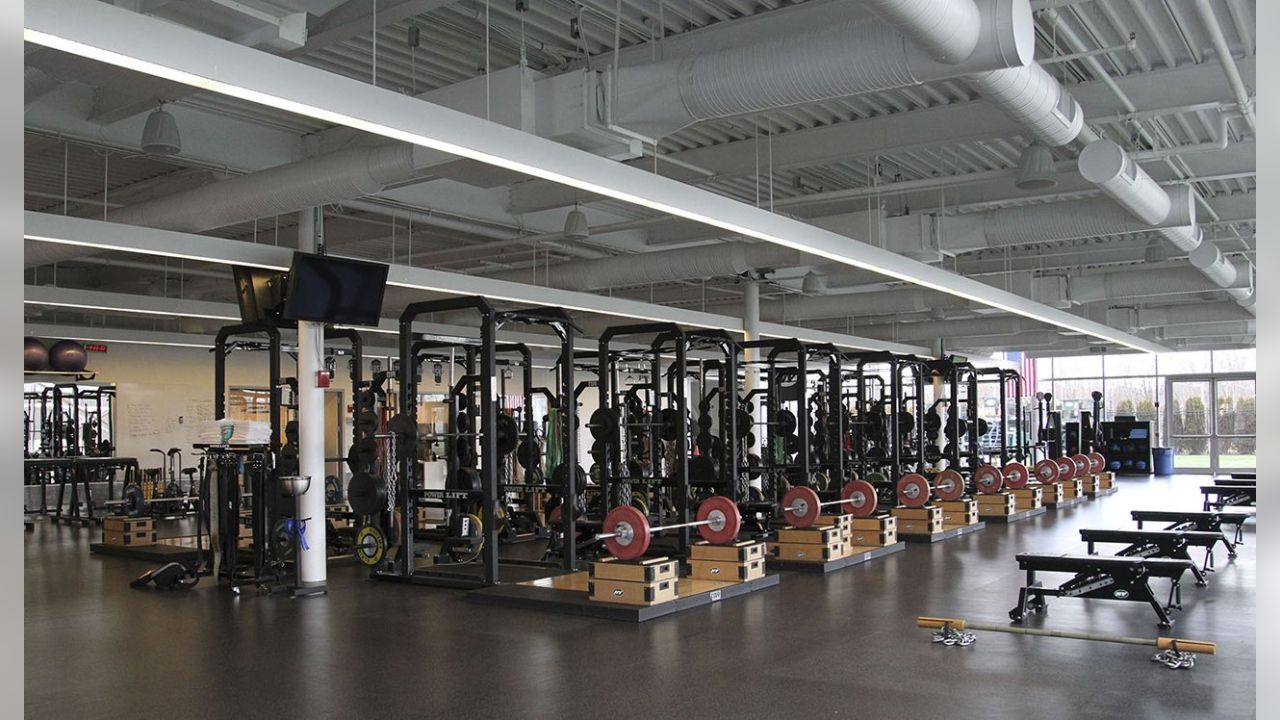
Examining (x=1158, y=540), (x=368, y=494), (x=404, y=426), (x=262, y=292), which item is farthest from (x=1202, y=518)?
(x=262, y=292)

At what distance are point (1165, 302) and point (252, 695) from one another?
59.4 feet

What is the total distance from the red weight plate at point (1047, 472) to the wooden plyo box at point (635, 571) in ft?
36.0

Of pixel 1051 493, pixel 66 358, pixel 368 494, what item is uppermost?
pixel 66 358

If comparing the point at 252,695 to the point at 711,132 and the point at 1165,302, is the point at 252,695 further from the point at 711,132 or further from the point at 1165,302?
the point at 1165,302

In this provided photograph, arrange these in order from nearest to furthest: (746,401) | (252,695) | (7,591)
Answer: (7,591) < (252,695) < (746,401)

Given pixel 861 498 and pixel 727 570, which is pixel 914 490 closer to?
pixel 861 498

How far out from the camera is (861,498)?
1100cm

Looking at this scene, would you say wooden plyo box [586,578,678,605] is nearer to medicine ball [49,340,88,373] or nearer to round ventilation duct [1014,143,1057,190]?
round ventilation duct [1014,143,1057,190]

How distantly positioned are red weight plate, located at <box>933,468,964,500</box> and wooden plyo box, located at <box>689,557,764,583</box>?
5.33 meters

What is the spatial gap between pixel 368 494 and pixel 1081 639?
5.86m

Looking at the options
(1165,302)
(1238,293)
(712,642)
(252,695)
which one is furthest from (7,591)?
(1165,302)

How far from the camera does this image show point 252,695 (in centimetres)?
518

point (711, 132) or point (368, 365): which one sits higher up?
point (711, 132)

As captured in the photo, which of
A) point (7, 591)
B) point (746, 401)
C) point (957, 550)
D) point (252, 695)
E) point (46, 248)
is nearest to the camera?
point (7, 591)
